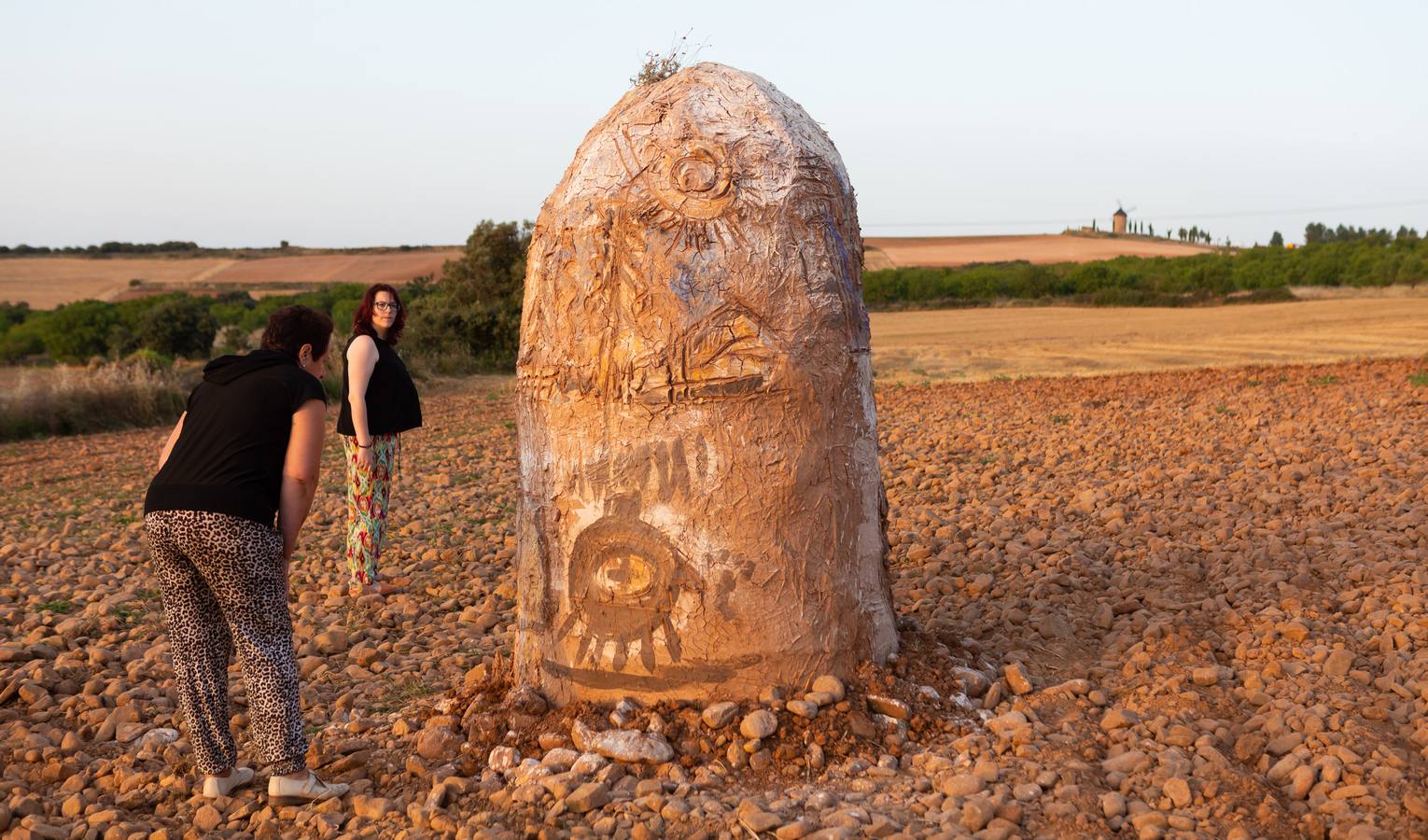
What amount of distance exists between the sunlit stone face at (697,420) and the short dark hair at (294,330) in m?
0.79

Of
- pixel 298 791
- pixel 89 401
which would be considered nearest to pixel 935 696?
pixel 298 791

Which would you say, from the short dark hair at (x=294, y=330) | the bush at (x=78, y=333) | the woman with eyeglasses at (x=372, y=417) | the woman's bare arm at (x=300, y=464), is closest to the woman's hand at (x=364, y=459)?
the woman with eyeglasses at (x=372, y=417)

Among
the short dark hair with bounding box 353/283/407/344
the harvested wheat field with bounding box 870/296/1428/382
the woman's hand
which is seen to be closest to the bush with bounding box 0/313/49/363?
the harvested wheat field with bounding box 870/296/1428/382

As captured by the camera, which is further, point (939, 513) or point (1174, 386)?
point (1174, 386)

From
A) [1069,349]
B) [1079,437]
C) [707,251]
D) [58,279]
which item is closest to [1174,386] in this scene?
[1079,437]

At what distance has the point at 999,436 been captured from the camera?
10258mm

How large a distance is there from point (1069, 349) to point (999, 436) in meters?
13.9

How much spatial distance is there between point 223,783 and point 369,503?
2.43 meters

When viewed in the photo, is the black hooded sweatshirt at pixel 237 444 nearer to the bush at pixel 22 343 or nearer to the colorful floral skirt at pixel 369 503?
the colorful floral skirt at pixel 369 503

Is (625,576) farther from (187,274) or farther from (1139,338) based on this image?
(187,274)

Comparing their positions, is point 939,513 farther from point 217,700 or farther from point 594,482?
point 217,700

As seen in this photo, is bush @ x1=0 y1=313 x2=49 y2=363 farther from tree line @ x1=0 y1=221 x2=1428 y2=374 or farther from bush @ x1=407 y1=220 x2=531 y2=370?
bush @ x1=407 y1=220 x2=531 y2=370

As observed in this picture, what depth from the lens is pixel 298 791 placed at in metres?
3.76

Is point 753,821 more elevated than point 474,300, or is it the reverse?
point 474,300
